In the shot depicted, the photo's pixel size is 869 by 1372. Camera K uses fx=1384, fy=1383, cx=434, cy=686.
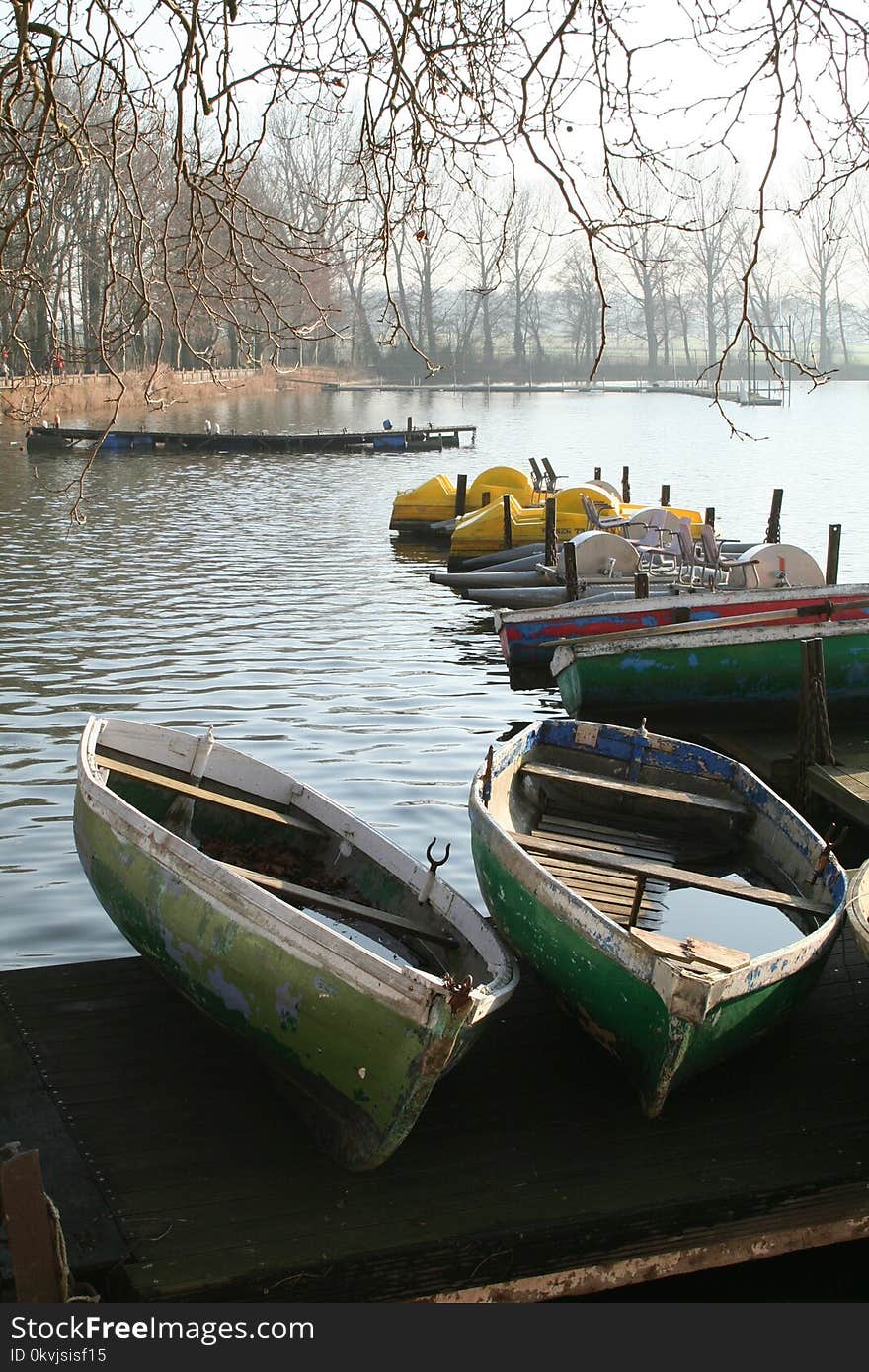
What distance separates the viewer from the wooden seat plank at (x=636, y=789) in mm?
8961

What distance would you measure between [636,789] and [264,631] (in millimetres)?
11536

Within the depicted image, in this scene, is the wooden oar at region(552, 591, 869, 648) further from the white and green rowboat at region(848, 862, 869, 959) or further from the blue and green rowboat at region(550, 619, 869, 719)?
the white and green rowboat at region(848, 862, 869, 959)

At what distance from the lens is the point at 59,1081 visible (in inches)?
255

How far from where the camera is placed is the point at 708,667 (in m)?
14.3

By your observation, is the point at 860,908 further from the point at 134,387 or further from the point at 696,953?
the point at 134,387

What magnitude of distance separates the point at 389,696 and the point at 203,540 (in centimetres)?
1311

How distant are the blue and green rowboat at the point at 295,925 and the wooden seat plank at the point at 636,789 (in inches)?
66.9

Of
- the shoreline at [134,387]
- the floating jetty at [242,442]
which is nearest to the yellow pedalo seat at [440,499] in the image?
the shoreline at [134,387]

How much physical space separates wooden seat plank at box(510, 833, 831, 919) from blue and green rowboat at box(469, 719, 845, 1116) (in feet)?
0.04

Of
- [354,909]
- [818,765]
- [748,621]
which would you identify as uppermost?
[748,621]

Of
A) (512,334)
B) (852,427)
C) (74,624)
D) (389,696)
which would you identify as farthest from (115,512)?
(512,334)

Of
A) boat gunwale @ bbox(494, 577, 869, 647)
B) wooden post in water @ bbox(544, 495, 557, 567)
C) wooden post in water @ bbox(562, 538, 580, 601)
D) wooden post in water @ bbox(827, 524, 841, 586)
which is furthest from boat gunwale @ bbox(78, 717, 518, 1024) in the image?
wooden post in water @ bbox(544, 495, 557, 567)

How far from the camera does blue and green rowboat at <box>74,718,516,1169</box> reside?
18.9 ft

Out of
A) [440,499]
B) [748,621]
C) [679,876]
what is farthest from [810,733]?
[440,499]
